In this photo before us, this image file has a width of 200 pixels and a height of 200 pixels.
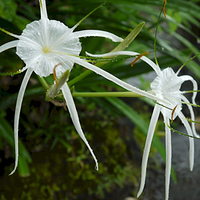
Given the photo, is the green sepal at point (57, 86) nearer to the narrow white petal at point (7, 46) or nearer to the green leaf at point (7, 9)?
the narrow white petal at point (7, 46)

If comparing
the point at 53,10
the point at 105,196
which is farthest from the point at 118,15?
the point at 105,196

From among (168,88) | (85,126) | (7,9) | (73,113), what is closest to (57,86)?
(73,113)

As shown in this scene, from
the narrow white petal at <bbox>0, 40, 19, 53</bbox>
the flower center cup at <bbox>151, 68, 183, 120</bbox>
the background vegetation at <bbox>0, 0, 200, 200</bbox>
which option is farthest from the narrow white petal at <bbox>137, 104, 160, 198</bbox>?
the background vegetation at <bbox>0, 0, 200, 200</bbox>

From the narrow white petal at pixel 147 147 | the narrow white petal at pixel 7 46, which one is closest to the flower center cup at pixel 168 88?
the narrow white petal at pixel 147 147

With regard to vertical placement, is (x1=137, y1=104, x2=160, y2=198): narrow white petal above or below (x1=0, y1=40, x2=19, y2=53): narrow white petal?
below

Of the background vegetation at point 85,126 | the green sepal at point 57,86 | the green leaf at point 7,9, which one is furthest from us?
the background vegetation at point 85,126

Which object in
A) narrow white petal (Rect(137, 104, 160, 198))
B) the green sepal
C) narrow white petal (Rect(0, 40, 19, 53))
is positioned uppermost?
narrow white petal (Rect(0, 40, 19, 53))

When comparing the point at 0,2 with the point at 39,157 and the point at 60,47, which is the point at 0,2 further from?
the point at 39,157

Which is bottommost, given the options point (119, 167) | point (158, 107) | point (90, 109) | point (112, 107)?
point (158, 107)

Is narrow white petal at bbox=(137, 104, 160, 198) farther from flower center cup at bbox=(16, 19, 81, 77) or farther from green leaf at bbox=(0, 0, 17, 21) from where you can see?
green leaf at bbox=(0, 0, 17, 21)

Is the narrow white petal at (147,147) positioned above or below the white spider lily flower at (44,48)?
below

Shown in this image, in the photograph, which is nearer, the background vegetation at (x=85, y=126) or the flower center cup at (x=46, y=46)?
the flower center cup at (x=46, y=46)
